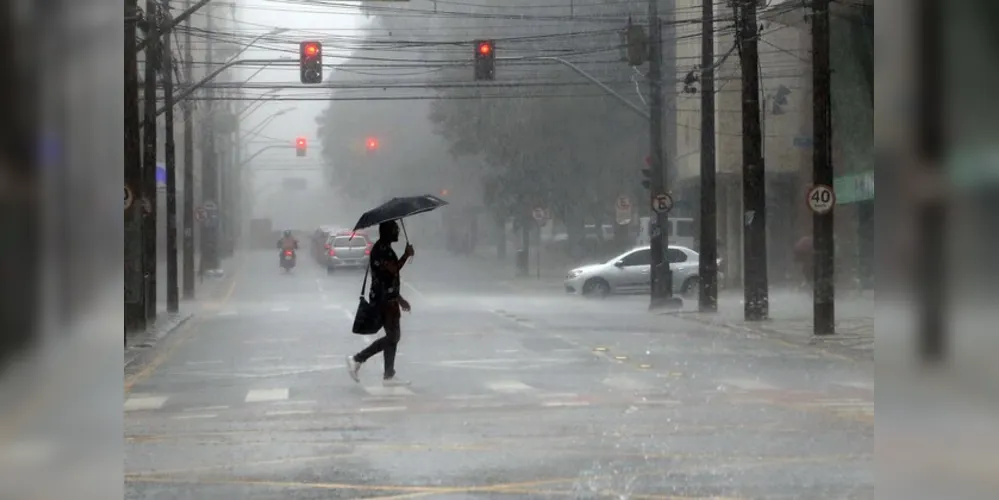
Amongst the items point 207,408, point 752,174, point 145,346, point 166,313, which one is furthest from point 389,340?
point 166,313

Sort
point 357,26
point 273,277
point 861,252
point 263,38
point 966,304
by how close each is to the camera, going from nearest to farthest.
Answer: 1. point 966,304
2. point 263,38
3. point 357,26
4. point 861,252
5. point 273,277

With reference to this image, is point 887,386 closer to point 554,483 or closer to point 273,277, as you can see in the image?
point 554,483

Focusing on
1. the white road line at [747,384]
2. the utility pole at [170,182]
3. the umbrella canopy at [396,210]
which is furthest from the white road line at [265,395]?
the utility pole at [170,182]

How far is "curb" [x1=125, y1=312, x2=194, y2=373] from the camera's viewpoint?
18188 millimetres

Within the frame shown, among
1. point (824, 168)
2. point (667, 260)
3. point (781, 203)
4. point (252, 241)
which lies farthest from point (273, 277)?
point (824, 168)

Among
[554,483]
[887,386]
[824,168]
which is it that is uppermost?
[824,168]

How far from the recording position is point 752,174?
23.3 meters

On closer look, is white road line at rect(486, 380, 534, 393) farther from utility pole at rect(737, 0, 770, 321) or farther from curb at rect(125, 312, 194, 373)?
utility pole at rect(737, 0, 770, 321)

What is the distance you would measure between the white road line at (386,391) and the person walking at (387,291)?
17 cm

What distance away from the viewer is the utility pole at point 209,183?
23450 millimetres

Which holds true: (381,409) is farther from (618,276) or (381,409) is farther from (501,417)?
(618,276)

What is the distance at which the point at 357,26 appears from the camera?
21828 mm

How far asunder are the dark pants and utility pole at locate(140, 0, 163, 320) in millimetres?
5473

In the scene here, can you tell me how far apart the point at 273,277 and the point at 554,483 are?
23.1m
